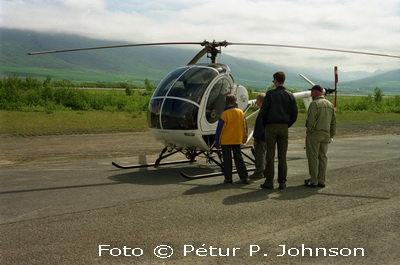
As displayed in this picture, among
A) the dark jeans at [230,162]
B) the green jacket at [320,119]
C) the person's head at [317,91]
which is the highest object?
the person's head at [317,91]

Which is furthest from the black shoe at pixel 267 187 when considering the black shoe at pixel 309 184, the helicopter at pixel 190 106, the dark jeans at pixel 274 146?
the helicopter at pixel 190 106

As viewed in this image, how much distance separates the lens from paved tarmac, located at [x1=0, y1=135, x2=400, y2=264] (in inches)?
189

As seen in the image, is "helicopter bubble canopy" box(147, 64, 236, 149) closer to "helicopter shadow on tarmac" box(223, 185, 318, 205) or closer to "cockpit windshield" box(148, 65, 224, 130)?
"cockpit windshield" box(148, 65, 224, 130)

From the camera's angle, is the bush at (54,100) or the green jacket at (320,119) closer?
the green jacket at (320,119)

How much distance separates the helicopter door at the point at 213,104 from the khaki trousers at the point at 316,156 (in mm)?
2299

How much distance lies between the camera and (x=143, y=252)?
4836mm

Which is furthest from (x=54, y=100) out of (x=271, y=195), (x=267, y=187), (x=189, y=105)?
(x=271, y=195)

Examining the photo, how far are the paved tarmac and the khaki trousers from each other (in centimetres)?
29

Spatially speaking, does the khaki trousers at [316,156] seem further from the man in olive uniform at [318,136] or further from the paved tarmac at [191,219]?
the paved tarmac at [191,219]

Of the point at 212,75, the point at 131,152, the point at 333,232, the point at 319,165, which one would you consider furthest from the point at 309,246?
the point at 131,152

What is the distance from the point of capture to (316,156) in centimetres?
834

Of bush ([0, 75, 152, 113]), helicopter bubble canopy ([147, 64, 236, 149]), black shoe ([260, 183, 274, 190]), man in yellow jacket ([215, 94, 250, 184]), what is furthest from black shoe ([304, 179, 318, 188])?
bush ([0, 75, 152, 113])

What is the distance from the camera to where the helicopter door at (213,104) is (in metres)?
9.55

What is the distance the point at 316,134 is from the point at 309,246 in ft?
12.0
